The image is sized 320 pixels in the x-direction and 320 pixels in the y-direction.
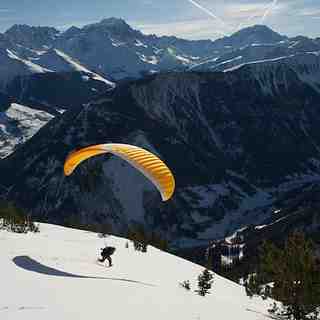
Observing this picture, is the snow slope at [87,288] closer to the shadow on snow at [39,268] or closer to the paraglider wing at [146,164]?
the shadow on snow at [39,268]

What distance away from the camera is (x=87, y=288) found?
19.7 meters

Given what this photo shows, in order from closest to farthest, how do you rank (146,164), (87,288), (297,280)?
1. (87,288)
2. (297,280)
3. (146,164)

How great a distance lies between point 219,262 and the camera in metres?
166

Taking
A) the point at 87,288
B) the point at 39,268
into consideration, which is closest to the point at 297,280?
the point at 87,288

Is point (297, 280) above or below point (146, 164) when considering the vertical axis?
below

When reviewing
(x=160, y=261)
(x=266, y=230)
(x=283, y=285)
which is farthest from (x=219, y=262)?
(x=283, y=285)

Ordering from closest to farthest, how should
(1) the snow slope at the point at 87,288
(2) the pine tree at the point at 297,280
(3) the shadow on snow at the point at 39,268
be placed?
(1) the snow slope at the point at 87,288 → (3) the shadow on snow at the point at 39,268 → (2) the pine tree at the point at 297,280

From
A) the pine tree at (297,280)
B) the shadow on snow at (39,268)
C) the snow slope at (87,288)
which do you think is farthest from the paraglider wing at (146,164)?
the pine tree at (297,280)

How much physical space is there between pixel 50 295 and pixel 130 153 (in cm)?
1099

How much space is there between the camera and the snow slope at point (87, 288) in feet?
54.3

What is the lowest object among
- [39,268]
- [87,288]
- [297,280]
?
[297,280]

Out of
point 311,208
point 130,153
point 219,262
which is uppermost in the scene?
point 130,153

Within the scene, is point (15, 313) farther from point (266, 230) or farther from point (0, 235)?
point (266, 230)

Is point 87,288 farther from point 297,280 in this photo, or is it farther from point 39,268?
point 297,280
